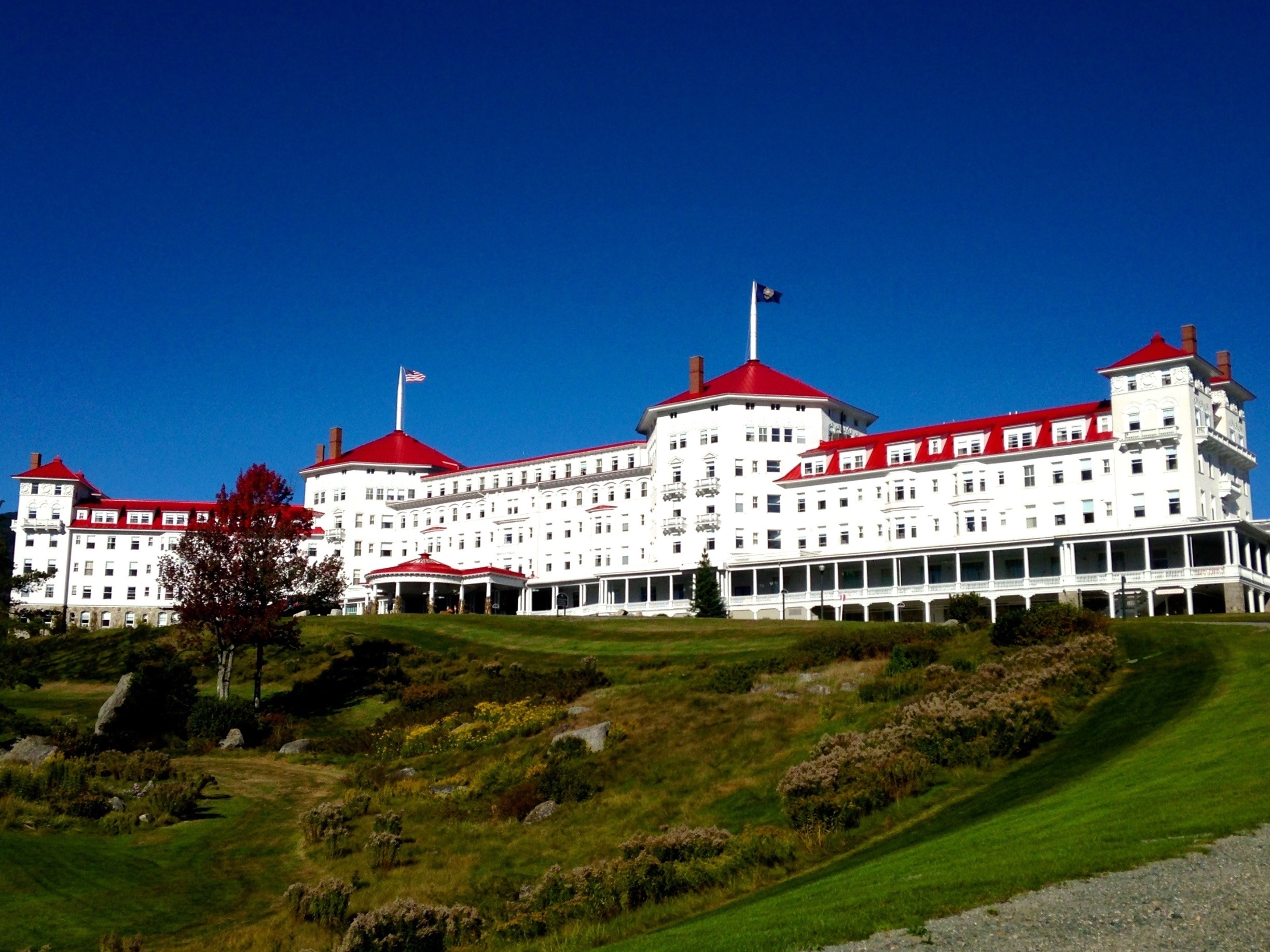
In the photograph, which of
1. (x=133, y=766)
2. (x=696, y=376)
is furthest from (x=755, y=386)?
(x=133, y=766)

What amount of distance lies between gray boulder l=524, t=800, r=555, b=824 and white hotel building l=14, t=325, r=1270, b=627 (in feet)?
123

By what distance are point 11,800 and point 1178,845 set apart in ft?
95.0

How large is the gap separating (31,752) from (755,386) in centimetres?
6784

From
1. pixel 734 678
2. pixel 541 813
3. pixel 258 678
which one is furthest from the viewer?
pixel 258 678

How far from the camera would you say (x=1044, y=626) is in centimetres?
4762

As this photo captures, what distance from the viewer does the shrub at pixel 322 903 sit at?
78.2ft

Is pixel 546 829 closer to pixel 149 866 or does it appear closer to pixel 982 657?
pixel 149 866

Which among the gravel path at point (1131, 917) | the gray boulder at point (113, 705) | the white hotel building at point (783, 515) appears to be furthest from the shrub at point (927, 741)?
the white hotel building at point (783, 515)

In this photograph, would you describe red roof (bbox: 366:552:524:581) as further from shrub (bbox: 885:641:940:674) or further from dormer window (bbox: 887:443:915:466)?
shrub (bbox: 885:641:940:674)

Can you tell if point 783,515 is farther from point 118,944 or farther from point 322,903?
point 118,944

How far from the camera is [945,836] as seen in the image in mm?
21469

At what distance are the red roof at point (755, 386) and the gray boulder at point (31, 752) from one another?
64.4 meters

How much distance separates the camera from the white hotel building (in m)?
80.2

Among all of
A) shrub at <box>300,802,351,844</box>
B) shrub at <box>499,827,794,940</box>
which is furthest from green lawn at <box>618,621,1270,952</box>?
shrub at <box>300,802,351,844</box>
